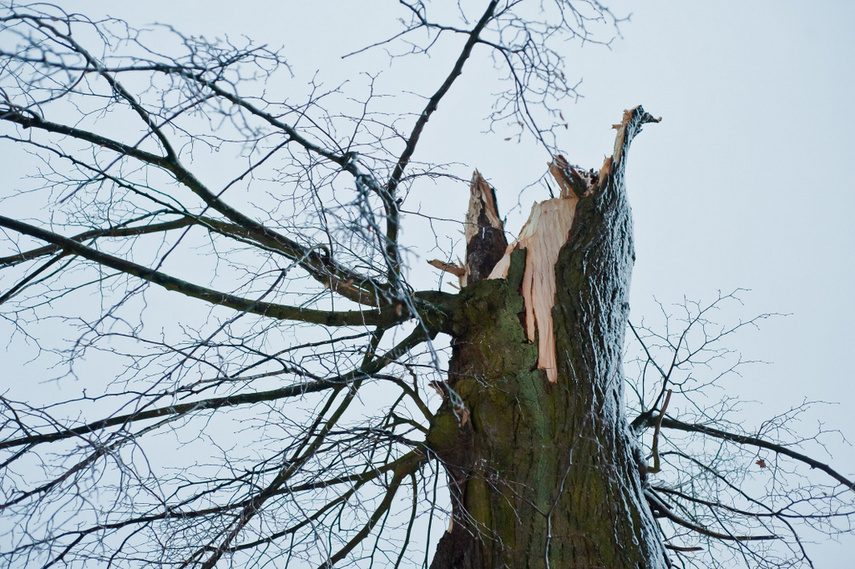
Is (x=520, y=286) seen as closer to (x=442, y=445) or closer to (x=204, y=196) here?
(x=442, y=445)

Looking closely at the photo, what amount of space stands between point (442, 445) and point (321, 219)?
922mm

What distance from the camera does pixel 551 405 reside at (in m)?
2.17

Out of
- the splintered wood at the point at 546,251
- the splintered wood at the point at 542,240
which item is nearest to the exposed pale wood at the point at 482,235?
the splintered wood at the point at 542,240

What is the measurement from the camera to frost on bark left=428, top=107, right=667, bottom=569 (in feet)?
6.50

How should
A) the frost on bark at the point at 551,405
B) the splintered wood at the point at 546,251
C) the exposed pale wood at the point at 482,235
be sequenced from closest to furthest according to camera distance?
the frost on bark at the point at 551,405, the splintered wood at the point at 546,251, the exposed pale wood at the point at 482,235

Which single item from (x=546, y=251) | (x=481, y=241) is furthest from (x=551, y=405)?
(x=481, y=241)

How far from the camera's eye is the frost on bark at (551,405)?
1981 mm

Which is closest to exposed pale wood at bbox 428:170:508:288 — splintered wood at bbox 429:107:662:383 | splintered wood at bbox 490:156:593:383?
splintered wood at bbox 429:107:662:383

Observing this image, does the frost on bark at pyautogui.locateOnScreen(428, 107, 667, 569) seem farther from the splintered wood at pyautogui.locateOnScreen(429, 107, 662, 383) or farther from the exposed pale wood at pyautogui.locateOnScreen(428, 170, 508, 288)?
the exposed pale wood at pyautogui.locateOnScreen(428, 170, 508, 288)

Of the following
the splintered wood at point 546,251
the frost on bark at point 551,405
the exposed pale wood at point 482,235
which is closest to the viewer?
the frost on bark at point 551,405

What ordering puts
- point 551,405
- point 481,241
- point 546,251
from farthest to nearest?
1. point 481,241
2. point 546,251
3. point 551,405

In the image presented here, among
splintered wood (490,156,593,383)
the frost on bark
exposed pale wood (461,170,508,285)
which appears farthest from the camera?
exposed pale wood (461,170,508,285)

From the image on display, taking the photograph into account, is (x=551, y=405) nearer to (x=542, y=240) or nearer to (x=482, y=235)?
(x=542, y=240)

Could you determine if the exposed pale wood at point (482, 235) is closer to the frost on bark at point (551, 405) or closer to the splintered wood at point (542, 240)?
the splintered wood at point (542, 240)
